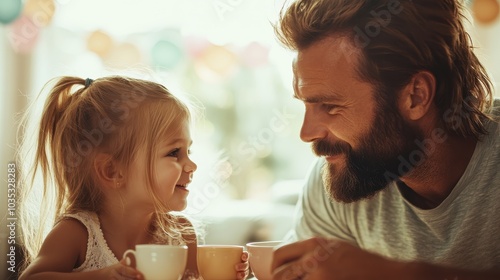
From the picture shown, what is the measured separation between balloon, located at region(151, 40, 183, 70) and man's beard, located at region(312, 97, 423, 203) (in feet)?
7.25

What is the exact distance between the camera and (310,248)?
1.06m

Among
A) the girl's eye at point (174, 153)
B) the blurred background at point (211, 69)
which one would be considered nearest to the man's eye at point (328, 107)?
the girl's eye at point (174, 153)

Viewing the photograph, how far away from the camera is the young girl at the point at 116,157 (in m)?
1.53

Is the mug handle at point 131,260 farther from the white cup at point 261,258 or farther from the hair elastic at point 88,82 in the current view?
the hair elastic at point 88,82

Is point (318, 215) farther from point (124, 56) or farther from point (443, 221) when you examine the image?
point (124, 56)

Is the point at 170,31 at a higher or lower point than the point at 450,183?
higher

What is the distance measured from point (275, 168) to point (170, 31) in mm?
1316

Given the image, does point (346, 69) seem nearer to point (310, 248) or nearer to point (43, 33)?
point (310, 248)

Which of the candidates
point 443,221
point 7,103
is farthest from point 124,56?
point 443,221

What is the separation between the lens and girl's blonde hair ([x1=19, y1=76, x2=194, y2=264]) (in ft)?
5.04

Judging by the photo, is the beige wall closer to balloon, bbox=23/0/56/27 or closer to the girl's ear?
balloon, bbox=23/0/56/27

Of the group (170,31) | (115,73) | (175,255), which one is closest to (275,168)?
(170,31)

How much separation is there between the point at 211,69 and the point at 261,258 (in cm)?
295

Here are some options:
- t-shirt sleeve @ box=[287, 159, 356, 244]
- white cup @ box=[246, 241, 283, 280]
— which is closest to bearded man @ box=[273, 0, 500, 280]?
t-shirt sleeve @ box=[287, 159, 356, 244]
